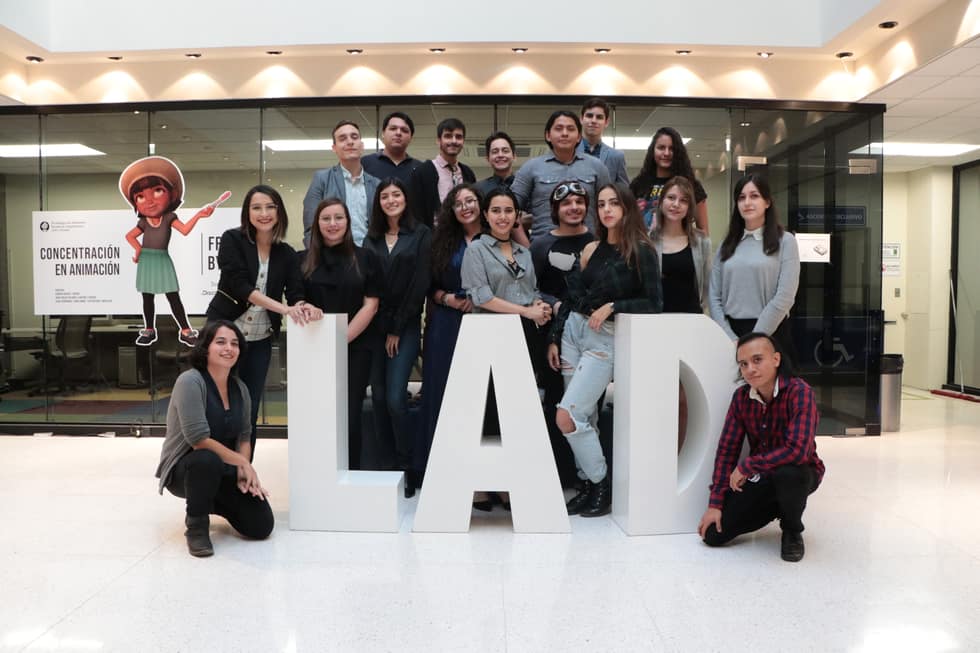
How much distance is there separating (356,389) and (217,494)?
95 cm

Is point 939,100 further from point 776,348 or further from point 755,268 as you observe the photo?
point 776,348

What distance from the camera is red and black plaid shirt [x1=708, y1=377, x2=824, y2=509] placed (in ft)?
9.66

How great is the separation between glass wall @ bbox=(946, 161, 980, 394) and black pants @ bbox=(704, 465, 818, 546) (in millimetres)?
6861

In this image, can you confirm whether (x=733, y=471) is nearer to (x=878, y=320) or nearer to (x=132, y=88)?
(x=878, y=320)

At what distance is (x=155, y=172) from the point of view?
19.8 ft

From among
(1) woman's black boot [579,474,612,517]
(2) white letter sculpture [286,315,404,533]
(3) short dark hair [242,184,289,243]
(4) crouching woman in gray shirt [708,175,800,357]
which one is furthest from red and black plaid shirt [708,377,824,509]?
(3) short dark hair [242,184,289,243]

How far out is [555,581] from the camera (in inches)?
108

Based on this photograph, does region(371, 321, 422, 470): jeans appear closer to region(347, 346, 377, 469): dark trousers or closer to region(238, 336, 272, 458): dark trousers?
region(347, 346, 377, 469): dark trousers

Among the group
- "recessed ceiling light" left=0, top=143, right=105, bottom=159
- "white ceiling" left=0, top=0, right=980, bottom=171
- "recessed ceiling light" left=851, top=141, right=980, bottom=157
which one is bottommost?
"recessed ceiling light" left=0, top=143, right=105, bottom=159

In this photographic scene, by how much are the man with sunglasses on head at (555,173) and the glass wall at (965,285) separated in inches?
265

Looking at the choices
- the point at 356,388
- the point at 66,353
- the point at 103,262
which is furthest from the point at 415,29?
the point at 66,353

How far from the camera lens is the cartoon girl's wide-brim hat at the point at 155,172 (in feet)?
19.7

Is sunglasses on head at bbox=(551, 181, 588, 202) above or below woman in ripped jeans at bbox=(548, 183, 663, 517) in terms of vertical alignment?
above

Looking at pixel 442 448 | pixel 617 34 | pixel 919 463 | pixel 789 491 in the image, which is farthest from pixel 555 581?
pixel 617 34
